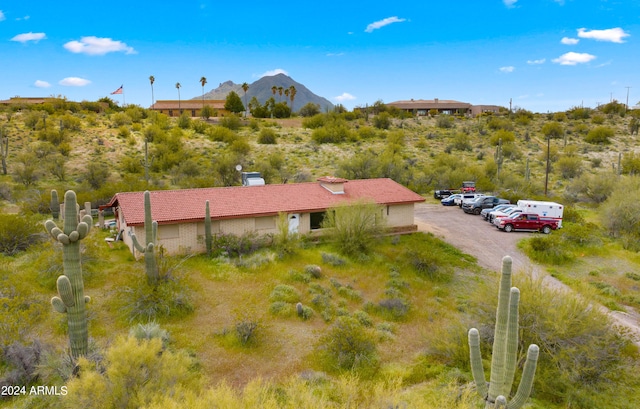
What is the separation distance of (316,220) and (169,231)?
8615 millimetres

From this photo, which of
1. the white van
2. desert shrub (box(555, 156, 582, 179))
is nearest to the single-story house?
the white van

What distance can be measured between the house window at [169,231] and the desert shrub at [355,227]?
802cm

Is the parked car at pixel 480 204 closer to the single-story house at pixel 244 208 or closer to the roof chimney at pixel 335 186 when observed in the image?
the single-story house at pixel 244 208

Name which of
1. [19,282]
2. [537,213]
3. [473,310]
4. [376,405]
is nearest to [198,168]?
[19,282]

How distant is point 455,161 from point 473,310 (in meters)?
38.1

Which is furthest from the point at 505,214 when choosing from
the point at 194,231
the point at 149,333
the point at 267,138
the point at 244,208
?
the point at 267,138

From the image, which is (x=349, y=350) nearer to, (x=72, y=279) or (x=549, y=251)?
(x=72, y=279)

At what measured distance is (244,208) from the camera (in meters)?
22.3

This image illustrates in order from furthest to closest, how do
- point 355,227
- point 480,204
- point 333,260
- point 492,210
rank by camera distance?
point 480,204 → point 492,210 → point 355,227 → point 333,260

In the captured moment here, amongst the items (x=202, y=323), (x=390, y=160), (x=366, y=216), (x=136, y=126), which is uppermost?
(x=136, y=126)

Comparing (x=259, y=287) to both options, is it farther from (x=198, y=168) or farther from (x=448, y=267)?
(x=198, y=168)

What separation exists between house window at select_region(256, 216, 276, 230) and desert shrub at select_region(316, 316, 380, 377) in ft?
33.5

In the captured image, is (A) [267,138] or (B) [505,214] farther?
(A) [267,138]

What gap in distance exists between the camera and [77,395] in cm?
764
